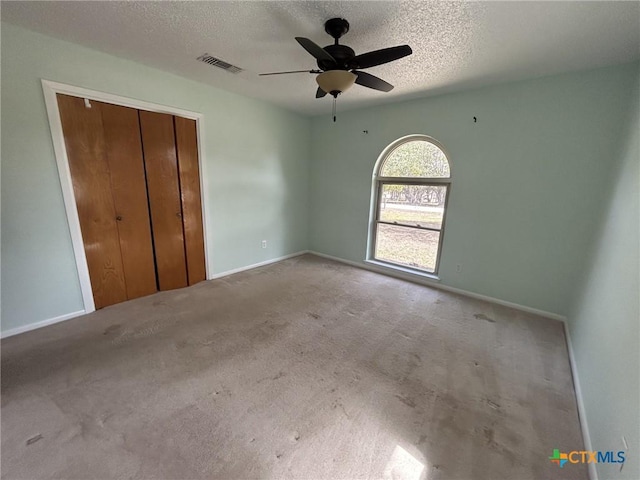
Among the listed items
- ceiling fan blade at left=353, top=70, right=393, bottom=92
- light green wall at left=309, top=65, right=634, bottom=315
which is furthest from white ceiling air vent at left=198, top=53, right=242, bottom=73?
light green wall at left=309, top=65, right=634, bottom=315

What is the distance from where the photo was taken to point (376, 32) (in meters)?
1.94

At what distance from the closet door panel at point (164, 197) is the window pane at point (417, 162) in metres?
2.99

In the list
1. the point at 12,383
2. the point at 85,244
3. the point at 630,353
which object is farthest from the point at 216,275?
the point at 630,353

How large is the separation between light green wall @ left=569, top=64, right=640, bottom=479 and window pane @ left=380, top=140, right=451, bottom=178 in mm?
1576

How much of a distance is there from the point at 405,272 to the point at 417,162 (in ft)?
5.40

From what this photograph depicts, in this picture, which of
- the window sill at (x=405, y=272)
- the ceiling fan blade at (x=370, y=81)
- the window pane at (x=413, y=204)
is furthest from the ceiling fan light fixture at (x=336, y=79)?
the window sill at (x=405, y=272)

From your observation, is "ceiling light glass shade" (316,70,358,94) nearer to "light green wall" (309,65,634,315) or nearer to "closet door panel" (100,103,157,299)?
"light green wall" (309,65,634,315)

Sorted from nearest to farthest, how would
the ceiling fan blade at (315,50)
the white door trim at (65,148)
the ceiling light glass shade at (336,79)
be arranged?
1. the ceiling fan blade at (315,50)
2. the ceiling light glass shade at (336,79)
3. the white door trim at (65,148)

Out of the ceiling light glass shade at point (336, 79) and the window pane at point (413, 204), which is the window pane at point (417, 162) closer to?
the window pane at point (413, 204)

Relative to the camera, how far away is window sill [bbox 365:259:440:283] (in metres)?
3.70

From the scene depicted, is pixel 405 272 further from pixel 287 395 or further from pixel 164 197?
pixel 164 197

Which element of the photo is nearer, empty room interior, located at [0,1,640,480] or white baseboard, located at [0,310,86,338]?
empty room interior, located at [0,1,640,480]

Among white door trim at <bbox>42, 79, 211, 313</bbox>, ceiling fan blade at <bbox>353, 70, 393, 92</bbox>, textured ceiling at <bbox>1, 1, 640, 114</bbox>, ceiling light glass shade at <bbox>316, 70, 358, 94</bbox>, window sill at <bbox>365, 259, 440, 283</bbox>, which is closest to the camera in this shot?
textured ceiling at <bbox>1, 1, 640, 114</bbox>

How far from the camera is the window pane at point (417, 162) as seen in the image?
137 inches
